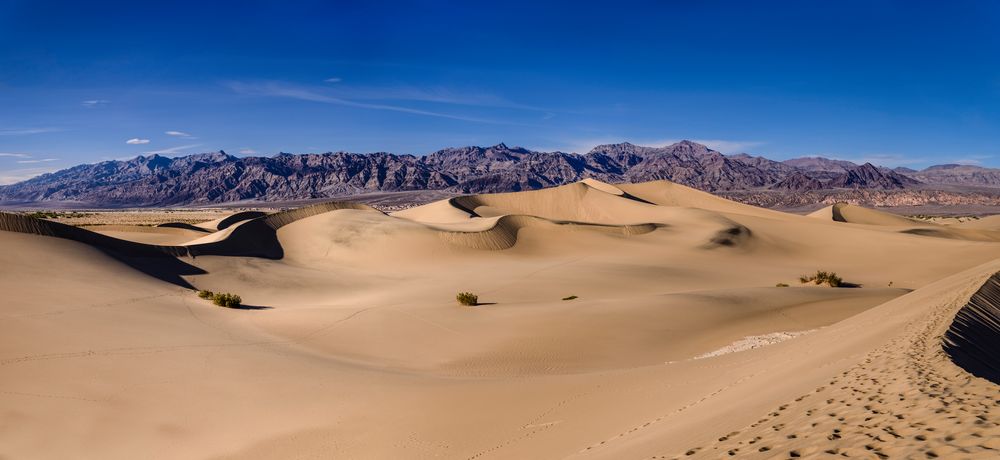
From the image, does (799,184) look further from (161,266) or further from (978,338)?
(978,338)

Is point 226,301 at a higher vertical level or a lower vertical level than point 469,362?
higher

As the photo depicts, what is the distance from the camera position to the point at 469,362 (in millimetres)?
12469

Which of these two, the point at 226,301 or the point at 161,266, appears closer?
the point at 226,301

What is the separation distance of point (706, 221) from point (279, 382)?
38.1 metres

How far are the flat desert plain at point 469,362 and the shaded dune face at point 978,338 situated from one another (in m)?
0.05

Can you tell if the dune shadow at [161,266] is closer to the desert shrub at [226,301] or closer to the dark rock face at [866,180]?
the desert shrub at [226,301]

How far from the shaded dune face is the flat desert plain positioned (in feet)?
0.18

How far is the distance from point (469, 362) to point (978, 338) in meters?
9.23

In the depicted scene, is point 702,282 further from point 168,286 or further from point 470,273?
point 168,286

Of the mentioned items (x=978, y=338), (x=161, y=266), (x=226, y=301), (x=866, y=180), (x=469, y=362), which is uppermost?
(x=866, y=180)

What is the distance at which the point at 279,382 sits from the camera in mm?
10195

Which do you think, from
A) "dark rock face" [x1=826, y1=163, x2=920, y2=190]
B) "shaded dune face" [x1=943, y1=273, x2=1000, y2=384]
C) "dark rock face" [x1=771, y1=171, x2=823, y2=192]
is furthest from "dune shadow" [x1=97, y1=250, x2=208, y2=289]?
"dark rock face" [x1=826, y1=163, x2=920, y2=190]

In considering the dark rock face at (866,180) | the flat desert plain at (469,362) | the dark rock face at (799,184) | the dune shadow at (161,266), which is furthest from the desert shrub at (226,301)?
the dark rock face at (866,180)

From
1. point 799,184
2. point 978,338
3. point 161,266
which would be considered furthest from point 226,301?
point 799,184
